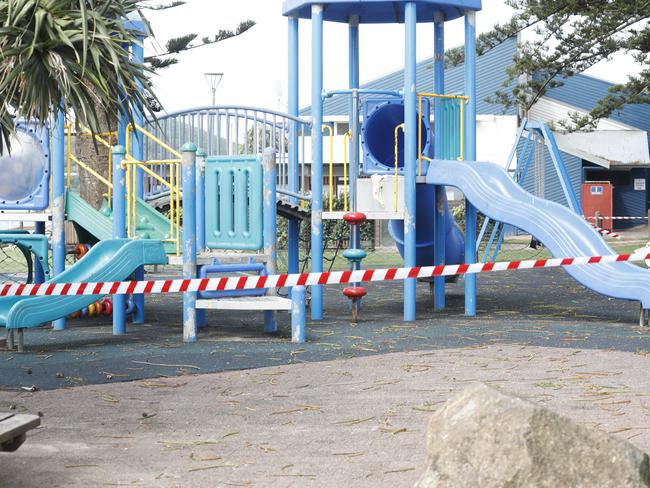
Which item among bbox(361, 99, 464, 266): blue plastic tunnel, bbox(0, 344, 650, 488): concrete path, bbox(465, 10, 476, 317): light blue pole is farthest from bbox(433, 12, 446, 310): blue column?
bbox(0, 344, 650, 488): concrete path

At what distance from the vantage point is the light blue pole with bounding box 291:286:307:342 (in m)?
10.1

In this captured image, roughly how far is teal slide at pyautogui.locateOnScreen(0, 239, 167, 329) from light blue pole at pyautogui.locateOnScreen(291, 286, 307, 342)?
1537 millimetres

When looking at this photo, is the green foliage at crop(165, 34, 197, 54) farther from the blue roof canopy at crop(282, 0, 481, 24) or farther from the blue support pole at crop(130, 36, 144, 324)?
the blue support pole at crop(130, 36, 144, 324)

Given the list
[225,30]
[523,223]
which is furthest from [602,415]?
[225,30]

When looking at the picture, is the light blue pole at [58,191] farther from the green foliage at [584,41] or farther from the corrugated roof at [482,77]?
the corrugated roof at [482,77]

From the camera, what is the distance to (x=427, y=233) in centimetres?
1433

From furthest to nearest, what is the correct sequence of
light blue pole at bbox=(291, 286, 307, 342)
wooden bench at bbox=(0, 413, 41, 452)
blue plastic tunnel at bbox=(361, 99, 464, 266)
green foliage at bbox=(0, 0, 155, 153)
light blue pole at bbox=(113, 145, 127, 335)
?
blue plastic tunnel at bbox=(361, 99, 464, 266), light blue pole at bbox=(113, 145, 127, 335), light blue pole at bbox=(291, 286, 307, 342), green foliage at bbox=(0, 0, 155, 153), wooden bench at bbox=(0, 413, 41, 452)

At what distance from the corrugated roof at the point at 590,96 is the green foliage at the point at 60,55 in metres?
34.2

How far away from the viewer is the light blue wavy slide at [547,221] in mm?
11055

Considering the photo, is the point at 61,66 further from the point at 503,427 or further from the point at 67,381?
the point at 503,427

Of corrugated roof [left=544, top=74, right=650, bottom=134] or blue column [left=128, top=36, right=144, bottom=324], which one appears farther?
corrugated roof [left=544, top=74, right=650, bottom=134]

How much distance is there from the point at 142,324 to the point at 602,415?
6627 mm

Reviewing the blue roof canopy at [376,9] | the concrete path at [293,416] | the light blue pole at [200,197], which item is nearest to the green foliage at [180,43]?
the blue roof canopy at [376,9]

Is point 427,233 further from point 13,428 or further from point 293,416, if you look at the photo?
point 13,428
